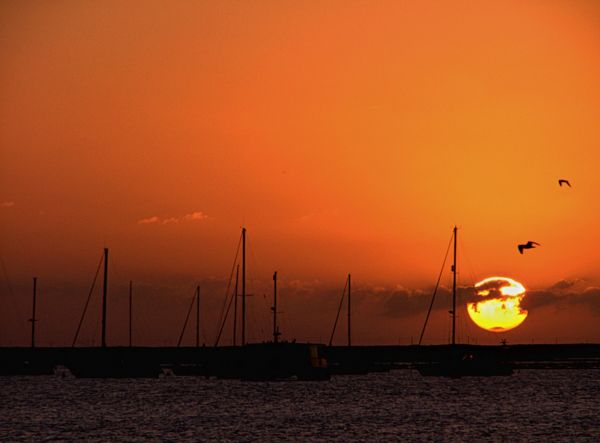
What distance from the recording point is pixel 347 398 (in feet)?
427

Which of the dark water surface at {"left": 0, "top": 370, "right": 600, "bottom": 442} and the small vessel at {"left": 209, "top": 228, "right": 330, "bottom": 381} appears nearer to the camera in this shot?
the dark water surface at {"left": 0, "top": 370, "right": 600, "bottom": 442}

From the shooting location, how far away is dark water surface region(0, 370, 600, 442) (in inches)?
3248

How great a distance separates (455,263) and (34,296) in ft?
219

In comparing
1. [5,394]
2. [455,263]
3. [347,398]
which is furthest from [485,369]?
[5,394]

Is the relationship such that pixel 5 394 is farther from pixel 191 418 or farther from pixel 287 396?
pixel 191 418

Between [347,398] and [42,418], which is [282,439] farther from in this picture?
[347,398]

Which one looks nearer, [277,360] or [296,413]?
[296,413]

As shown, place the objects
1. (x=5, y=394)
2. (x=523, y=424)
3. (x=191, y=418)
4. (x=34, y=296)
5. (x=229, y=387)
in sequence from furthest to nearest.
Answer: (x=34, y=296) → (x=229, y=387) → (x=5, y=394) → (x=191, y=418) → (x=523, y=424)

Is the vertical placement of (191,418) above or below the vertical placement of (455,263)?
below

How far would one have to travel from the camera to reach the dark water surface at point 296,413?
8250cm

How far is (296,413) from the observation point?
339ft

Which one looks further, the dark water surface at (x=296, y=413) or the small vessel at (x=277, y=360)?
the small vessel at (x=277, y=360)

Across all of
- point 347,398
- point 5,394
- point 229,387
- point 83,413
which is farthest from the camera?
point 229,387

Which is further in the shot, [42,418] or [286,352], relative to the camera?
[286,352]
